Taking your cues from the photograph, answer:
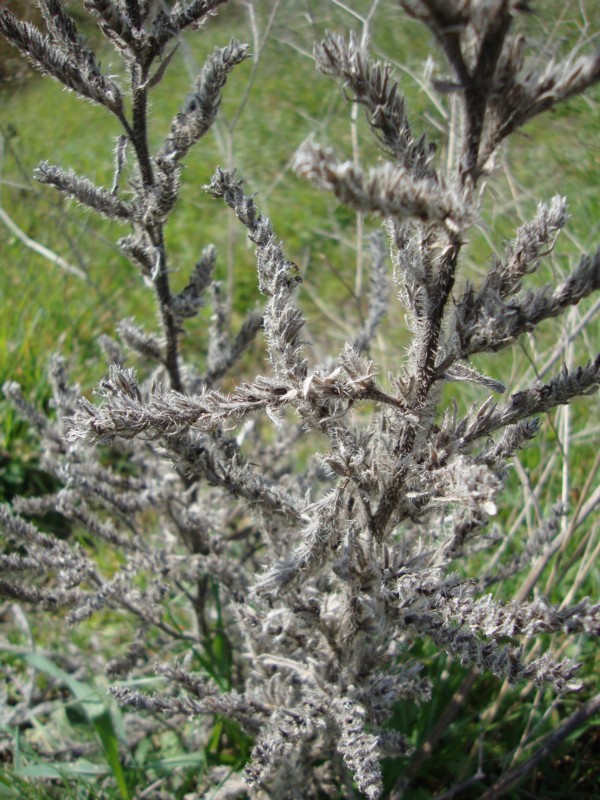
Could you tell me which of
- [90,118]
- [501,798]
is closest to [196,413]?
[501,798]

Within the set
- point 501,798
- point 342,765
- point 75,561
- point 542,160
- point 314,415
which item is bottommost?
point 501,798

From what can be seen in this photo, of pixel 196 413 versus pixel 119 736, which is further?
pixel 119 736

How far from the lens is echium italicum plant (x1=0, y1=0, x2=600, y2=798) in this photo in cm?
89

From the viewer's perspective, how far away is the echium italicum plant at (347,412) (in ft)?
2.92

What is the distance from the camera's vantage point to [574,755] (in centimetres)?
188

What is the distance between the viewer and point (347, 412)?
3.73 ft

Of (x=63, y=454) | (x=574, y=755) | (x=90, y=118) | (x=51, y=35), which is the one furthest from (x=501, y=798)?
(x=90, y=118)

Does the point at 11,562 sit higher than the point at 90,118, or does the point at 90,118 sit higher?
the point at 90,118

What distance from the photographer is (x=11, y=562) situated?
1553 mm

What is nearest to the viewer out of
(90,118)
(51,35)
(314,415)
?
(314,415)

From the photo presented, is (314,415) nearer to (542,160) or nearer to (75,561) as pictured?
(75,561)

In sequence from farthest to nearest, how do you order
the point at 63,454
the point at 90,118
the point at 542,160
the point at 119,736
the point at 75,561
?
1. the point at 90,118
2. the point at 542,160
3. the point at 63,454
4. the point at 119,736
5. the point at 75,561

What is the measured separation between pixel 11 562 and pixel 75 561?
18 centimetres

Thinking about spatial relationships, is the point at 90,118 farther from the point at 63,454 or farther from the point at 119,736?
the point at 119,736
